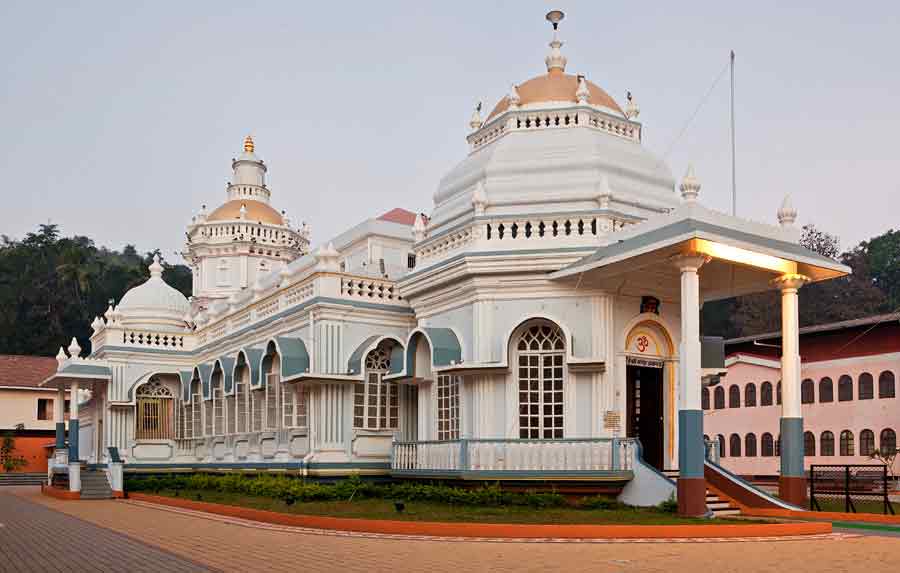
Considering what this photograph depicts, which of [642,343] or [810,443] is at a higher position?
[642,343]

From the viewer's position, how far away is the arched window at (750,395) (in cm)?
3466

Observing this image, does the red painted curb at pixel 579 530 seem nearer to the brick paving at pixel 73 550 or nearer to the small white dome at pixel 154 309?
the brick paving at pixel 73 550

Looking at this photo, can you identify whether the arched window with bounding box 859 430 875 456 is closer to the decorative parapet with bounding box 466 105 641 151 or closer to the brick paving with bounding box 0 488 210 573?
the decorative parapet with bounding box 466 105 641 151

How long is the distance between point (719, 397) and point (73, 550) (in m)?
27.8

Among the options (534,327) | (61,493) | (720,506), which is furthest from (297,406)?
(61,493)

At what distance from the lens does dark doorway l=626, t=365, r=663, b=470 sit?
18047mm

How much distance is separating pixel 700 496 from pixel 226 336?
15.6 meters

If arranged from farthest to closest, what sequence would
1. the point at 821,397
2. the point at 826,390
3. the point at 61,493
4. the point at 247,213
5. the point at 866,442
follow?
the point at 247,213 < the point at 821,397 < the point at 826,390 < the point at 866,442 < the point at 61,493

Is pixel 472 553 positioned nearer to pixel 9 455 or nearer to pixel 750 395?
pixel 750 395

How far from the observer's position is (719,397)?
36156 millimetres

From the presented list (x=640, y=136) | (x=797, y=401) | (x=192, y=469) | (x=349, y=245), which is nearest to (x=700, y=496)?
(x=797, y=401)

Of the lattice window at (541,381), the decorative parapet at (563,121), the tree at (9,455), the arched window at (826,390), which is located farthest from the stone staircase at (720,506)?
the tree at (9,455)

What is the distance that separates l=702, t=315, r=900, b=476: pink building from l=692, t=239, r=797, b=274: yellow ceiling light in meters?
15.1

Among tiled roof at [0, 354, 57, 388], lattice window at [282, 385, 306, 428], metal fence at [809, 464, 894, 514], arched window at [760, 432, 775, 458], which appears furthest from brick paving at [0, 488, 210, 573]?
tiled roof at [0, 354, 57, 388]
